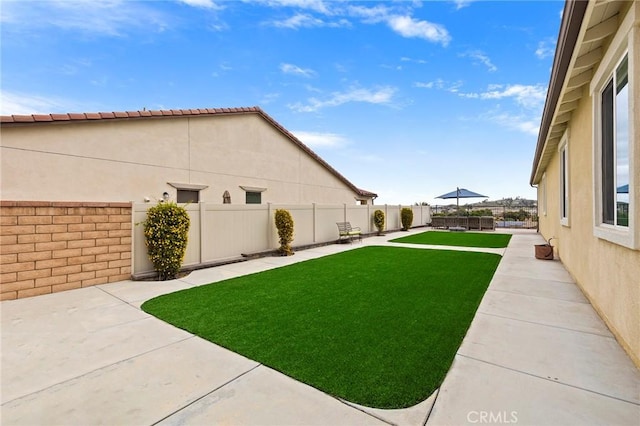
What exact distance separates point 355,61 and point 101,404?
14.6 metres

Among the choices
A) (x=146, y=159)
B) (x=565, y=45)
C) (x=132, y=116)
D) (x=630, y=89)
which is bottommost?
(x=630, y=89)

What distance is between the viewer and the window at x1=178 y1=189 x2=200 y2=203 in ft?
36.7

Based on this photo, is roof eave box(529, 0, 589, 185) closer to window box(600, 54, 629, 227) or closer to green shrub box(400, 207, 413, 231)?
window box(600, 54, 629, 227)

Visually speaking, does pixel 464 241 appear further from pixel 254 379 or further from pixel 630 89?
pixel 254 379

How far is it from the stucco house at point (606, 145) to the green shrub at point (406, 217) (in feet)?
48.3

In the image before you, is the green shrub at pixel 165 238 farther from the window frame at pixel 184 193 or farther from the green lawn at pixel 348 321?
the window frame at pixel 184 193

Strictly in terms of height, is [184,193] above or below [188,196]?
above

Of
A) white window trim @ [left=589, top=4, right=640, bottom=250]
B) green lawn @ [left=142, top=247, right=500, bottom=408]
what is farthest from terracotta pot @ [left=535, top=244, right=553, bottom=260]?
white window trim @ [left=589, top=4, right=640, bottom=250]

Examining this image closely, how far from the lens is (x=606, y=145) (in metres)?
3.82

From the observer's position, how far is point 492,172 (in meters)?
25.7

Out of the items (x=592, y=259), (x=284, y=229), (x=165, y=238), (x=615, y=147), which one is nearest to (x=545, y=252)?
Answer: (x=592, y=259)

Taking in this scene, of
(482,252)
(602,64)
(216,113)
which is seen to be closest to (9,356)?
(602,64)

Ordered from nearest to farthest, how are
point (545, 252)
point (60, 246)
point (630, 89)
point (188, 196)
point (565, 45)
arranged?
point (630, 89)
point (565, 45)
point (60, 246)
point (545, 252)
point (188, 196)

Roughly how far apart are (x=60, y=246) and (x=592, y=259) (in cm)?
956
